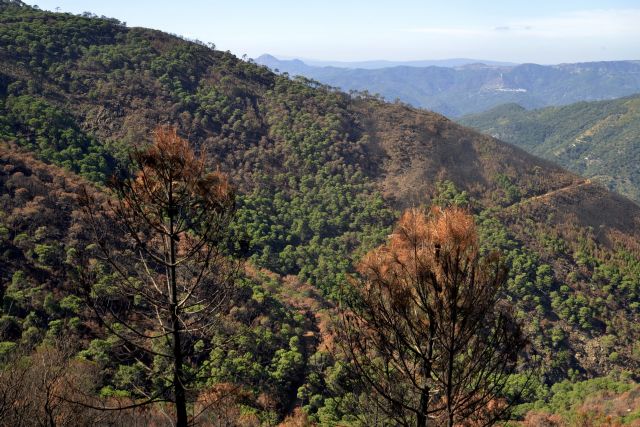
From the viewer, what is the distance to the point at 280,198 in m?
47.4

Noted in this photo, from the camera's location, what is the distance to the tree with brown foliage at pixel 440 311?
18.7 ft

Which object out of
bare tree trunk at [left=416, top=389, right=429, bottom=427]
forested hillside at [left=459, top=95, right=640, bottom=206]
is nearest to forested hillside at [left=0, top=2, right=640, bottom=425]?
bare tree trunk at [left=416, top=389, right=429, bottom=427]

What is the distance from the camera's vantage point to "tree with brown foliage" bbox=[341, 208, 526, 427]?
18.7 feet

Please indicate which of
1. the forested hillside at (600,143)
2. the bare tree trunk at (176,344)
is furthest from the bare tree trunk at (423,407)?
the forested hillside at (600,143)

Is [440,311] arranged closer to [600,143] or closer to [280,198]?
[280,198]

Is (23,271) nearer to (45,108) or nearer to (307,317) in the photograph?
(307,317)

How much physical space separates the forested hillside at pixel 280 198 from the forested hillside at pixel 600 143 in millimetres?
96765

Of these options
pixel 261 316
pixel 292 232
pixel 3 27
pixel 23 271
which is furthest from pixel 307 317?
pixel 3 27

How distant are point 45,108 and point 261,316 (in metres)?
30.5

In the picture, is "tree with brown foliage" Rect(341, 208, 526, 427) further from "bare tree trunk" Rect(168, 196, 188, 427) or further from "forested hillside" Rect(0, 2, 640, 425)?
"forested hillside" Rect(0, 2, 640, 425)

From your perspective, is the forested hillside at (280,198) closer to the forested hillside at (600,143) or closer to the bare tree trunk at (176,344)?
the bare tree trunk at (176,344)

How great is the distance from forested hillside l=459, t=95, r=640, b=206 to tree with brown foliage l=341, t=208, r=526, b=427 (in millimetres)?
144170

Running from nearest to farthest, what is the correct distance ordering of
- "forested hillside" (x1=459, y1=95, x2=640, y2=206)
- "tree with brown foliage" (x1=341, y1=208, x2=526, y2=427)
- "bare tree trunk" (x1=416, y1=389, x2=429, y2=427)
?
"tree with brown foliage" (x1=341, y1=208, x2=526, y2=427) < "bare tree trunk" (x1=416, y1=389, x2=429, y2=427) < "forested hillside" (x1=459, y1=95, x2=640, y2=206)

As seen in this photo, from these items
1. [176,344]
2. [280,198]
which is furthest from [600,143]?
[176,344]
